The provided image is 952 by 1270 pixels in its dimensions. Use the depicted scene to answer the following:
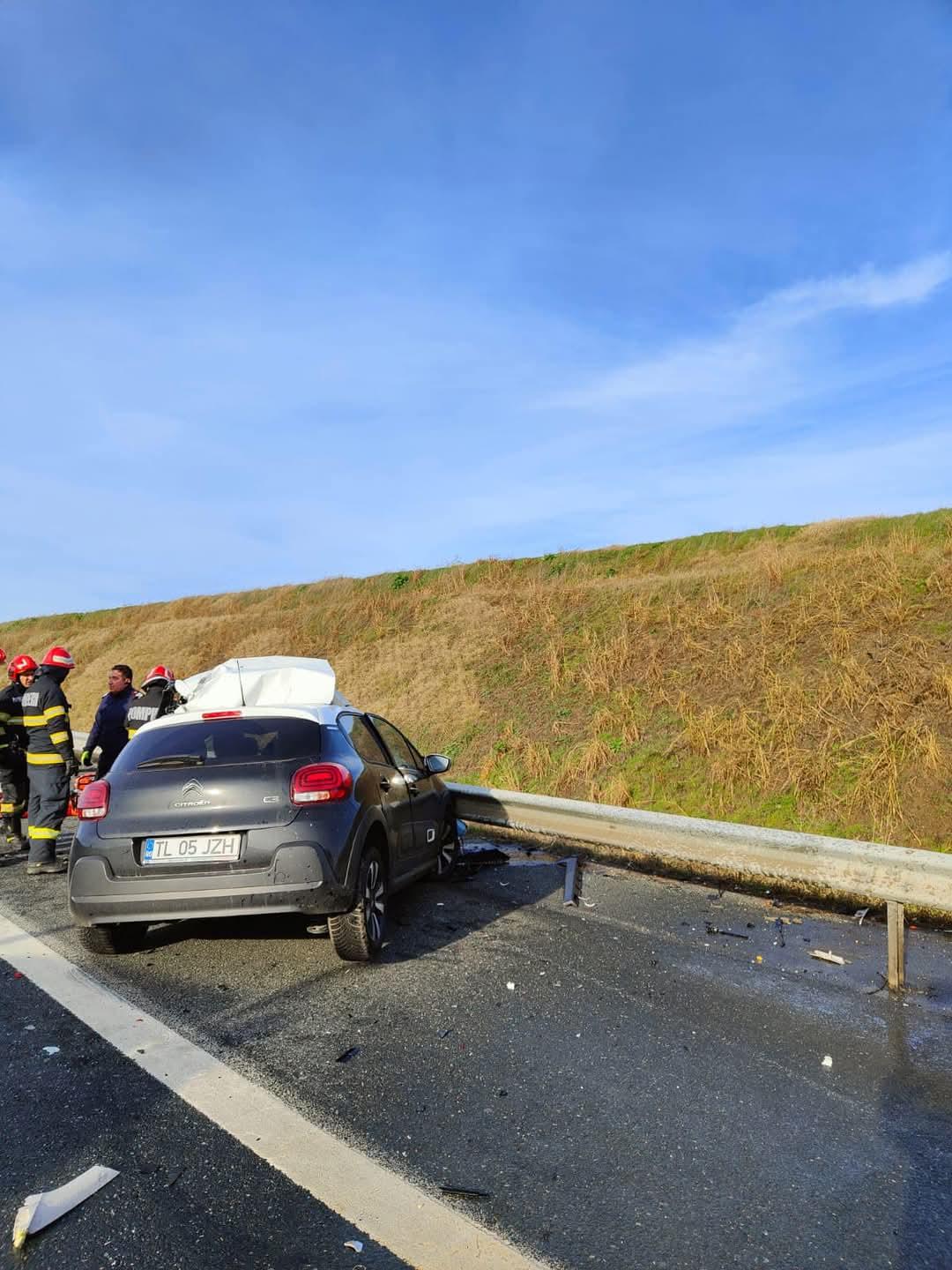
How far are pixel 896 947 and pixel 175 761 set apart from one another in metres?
4.20

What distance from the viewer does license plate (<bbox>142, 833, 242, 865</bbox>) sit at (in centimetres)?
508

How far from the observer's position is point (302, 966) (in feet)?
17.7

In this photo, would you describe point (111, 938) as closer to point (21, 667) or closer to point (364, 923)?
point (364, 923)

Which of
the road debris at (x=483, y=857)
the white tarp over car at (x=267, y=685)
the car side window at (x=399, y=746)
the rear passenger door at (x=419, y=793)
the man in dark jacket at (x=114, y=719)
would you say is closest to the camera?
the rear passenger door at (x=419, y=793)

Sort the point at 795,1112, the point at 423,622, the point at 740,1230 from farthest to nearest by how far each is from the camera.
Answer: the point at 423,622
the point at 795,1112
the point at 740,1230

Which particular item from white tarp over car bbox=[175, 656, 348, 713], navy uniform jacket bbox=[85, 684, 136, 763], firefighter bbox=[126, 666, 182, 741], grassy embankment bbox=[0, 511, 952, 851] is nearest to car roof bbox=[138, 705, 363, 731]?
white tarp over car bbox=[175, 656, 348, 713]

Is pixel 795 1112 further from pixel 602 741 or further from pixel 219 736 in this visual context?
pixel 602 741

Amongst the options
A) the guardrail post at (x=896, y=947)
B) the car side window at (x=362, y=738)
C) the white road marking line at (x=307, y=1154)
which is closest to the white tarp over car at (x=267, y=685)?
the car side window at (x=362, y=738)

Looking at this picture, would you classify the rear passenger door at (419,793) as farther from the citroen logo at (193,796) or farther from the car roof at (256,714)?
the citroen logo at (193,796)

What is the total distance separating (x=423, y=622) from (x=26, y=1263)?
19.8 metres

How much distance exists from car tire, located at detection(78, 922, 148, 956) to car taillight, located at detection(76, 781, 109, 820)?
2.13 ft

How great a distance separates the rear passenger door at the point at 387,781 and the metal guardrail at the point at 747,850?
1955 millimetres

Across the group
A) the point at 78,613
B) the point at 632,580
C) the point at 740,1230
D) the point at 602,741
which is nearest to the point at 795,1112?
the point at 740,1230

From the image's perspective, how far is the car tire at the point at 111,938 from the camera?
5.46m
